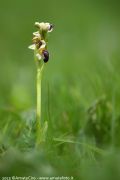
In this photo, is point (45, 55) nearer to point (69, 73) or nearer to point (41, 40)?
point (41, 40)

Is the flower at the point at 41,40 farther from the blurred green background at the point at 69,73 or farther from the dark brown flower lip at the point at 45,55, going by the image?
the blurred green background at the point at 69,73

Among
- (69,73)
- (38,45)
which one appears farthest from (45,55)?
(69,73)

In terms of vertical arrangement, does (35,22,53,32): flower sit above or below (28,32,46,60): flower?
above

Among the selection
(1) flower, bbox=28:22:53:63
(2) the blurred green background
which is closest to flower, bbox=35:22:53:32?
(1) flower, bbox=28:22:53:63

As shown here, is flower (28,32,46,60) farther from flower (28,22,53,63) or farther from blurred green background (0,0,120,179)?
blurred green background (0,0,120,179)

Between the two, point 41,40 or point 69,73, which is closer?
point 41,40

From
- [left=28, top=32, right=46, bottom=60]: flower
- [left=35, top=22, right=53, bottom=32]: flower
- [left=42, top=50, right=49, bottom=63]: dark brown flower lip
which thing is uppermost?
[left=35, top=22, right=53, bottom=32]: flower

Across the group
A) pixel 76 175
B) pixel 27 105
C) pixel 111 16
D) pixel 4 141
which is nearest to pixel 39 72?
pixel 4 141

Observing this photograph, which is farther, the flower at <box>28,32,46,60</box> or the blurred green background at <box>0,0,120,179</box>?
the blurred green background at <box>0,0,120,179</box>
